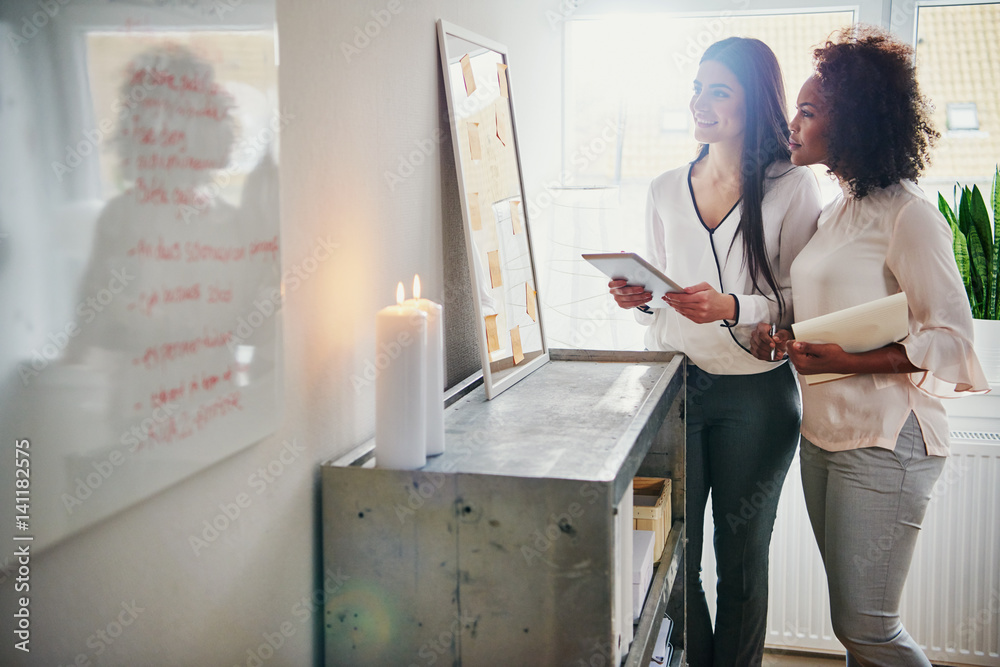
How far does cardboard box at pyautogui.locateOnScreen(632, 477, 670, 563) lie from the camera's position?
5.64 ft

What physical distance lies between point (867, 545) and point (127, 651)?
1.36m

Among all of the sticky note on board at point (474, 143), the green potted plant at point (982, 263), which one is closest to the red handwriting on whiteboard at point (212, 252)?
the sticky note on board at point (474, 143)

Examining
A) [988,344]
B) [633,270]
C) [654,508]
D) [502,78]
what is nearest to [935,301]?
[633,270]

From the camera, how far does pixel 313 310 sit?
3.73 ft

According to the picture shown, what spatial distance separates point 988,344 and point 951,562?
0.68 meters

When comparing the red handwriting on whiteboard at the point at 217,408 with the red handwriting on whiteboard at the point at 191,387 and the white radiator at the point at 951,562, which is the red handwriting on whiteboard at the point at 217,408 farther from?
the white radiator at the point at 951,562

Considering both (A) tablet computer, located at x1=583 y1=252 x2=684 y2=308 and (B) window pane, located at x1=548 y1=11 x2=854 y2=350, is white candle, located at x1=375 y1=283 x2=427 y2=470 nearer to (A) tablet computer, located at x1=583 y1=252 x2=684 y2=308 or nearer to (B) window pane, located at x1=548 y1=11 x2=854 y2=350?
(A) tablet computer, located at x1=583 y1=252 x2=684 y2=308

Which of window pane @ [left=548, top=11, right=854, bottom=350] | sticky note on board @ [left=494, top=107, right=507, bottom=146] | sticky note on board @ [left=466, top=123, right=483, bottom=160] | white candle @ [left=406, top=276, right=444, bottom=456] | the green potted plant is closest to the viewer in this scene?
white candle @ [left=406, top=276, right=444, bottom=456]

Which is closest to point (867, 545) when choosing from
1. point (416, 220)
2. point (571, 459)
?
point (571, 459)

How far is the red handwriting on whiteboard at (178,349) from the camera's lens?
76 centimetres

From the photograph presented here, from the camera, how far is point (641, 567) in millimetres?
1551

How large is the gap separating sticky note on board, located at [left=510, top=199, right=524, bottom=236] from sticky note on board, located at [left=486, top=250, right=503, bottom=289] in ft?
0.60

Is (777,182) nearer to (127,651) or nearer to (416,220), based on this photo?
(416,220)

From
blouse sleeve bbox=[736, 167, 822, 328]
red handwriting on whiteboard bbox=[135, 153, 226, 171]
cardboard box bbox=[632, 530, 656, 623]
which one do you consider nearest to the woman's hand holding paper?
blouse sleeve bbox=[736, 167, 822, 328]
